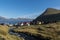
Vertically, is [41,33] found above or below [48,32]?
below

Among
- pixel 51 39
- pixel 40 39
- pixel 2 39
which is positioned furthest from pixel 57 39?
pixel 2 39

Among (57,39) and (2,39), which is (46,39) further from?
(2,39)

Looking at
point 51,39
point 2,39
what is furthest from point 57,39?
point 2,39

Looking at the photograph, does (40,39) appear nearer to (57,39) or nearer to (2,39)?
(57,39)

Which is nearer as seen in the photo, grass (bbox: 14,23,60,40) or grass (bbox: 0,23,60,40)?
grass (bbox: 0,23,60,40)

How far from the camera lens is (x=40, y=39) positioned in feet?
281

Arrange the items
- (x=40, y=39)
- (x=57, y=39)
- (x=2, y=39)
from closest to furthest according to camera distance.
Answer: (x=2, y=39) < (x=57, y=39) < (x=40, y=39)

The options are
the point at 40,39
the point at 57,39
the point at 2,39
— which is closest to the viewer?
the point at 2,39

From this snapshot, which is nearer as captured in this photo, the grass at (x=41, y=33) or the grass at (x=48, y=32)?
the grass at (x=41, y=33)

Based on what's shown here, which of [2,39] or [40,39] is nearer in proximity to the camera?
[2,39]

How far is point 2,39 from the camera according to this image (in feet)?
172

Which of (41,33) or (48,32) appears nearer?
(41,33)

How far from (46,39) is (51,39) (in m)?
3.94

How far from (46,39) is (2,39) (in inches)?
1330
